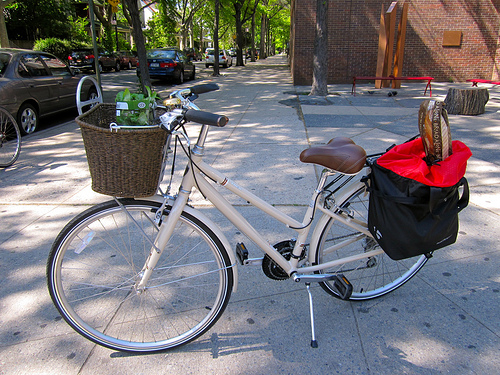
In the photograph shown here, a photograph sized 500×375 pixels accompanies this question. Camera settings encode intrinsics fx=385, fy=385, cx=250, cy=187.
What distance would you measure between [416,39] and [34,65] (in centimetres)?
1436

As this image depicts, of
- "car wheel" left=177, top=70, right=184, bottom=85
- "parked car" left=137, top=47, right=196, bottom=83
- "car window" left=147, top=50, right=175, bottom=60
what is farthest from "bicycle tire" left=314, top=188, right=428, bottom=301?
"car window" left=147, top=50, right=175, bottom=60

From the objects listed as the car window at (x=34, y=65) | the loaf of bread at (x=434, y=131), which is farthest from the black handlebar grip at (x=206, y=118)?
the car window at (x=34, y=65)

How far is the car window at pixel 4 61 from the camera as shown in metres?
7.63

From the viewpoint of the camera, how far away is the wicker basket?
177 centimetres

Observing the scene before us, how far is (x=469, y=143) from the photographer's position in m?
6.43

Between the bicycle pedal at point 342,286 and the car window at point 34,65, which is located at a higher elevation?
the car window at point 34,65

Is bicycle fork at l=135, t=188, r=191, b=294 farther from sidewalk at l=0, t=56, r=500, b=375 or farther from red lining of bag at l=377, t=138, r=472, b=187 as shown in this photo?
red lining of bag at l=377, t=138, r=472, b=187

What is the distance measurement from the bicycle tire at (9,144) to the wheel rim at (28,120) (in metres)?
2.27

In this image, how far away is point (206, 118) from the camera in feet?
5.97

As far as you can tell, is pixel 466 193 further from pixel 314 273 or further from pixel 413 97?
pixel 413 97

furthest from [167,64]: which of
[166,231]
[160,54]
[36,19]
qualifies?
[36,19]

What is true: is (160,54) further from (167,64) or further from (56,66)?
(56,66)

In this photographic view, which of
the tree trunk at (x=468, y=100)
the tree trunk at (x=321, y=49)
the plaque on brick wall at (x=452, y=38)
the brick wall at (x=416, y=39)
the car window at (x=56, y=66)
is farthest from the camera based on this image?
the plaque on brick wall at (x=452, y=38)

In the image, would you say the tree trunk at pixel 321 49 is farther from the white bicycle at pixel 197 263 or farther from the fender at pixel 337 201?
the fender at pixel 337 201
